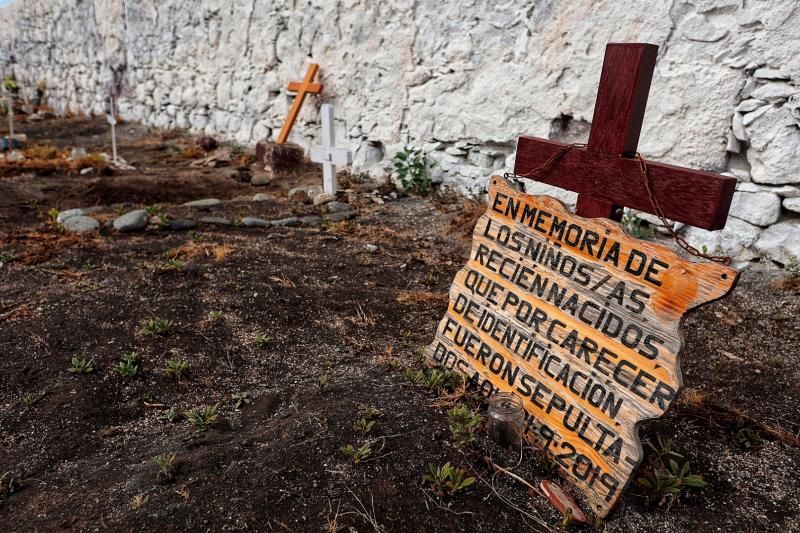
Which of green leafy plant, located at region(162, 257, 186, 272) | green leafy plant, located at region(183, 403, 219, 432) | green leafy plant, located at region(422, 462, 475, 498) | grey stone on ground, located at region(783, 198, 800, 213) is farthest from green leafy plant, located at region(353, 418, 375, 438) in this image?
grey stone on ground, located at region(783, 198, 800, 213)

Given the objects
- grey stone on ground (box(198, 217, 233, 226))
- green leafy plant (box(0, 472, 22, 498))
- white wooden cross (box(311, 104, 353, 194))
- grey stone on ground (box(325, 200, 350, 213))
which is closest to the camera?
green leafy plant (box(0, 472, 22, 498))

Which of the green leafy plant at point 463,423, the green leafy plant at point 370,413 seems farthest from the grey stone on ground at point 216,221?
the green leafy plant at point 463,423

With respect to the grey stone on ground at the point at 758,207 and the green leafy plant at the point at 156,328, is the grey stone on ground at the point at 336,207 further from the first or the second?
the grey stone on ground at the point at 758,207

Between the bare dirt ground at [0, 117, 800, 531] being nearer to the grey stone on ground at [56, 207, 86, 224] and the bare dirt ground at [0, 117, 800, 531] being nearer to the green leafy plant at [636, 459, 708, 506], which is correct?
the green leafy plant at [636, 459, 708, 506]

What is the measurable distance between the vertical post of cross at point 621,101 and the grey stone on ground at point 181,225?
14.6 feet

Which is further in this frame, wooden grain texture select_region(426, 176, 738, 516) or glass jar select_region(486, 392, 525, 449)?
glass jar select_region(486, 392, 525, 449)

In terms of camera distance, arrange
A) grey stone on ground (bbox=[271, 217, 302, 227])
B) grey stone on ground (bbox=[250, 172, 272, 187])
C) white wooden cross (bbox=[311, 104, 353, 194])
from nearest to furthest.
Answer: grey stone on ground (bbox=[271, 217, 302, 227])
white wooden cross (bbox=[311, 104, 353, 194])
grey stone on ground (bbox=[250, 172, 272, 187])

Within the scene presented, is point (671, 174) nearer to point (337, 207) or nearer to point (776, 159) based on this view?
point (776, 159)

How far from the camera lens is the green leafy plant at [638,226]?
476cm

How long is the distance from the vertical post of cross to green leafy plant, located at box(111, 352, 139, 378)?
2584mm

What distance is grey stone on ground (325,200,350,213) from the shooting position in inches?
252

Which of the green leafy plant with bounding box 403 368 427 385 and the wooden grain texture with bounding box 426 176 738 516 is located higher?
the wooden grain texture with bounding box 426 176 738 516

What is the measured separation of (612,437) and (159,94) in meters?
13.2

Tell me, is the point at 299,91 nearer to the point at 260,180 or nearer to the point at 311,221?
the point at 260,180
